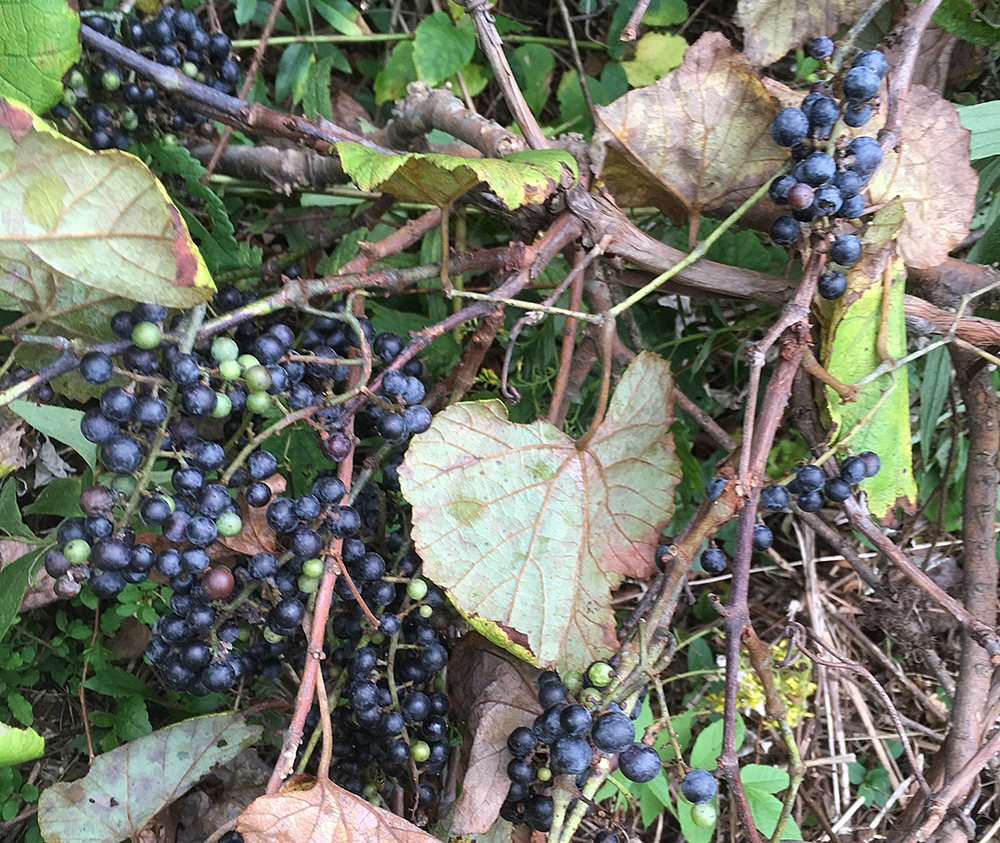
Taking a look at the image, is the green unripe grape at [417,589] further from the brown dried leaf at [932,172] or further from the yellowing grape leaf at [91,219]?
the brown dried leaf at [932,172]

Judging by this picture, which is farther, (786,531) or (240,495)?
(786,531)

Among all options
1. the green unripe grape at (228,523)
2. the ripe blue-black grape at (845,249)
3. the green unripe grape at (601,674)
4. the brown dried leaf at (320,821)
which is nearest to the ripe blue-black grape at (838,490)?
the ripe blue-black grape at (845,249)

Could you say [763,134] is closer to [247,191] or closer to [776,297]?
[776,297]

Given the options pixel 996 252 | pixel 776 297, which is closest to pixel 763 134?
pixel 776 297

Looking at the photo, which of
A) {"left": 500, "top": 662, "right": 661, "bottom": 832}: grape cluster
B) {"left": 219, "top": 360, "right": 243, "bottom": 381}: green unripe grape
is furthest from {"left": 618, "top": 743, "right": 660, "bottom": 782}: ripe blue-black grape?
{"left": 219, "top": 360, "right": 243, "bottom": 381}: green unripe grape

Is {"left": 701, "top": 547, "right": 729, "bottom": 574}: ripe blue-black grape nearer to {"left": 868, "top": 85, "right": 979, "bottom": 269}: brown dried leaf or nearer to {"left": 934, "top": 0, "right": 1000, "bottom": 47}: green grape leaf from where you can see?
{"left": 868, "top": 85, "right": 979, "bottom": 269}: brown dried leaf

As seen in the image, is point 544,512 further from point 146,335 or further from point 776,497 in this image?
point 146,335
